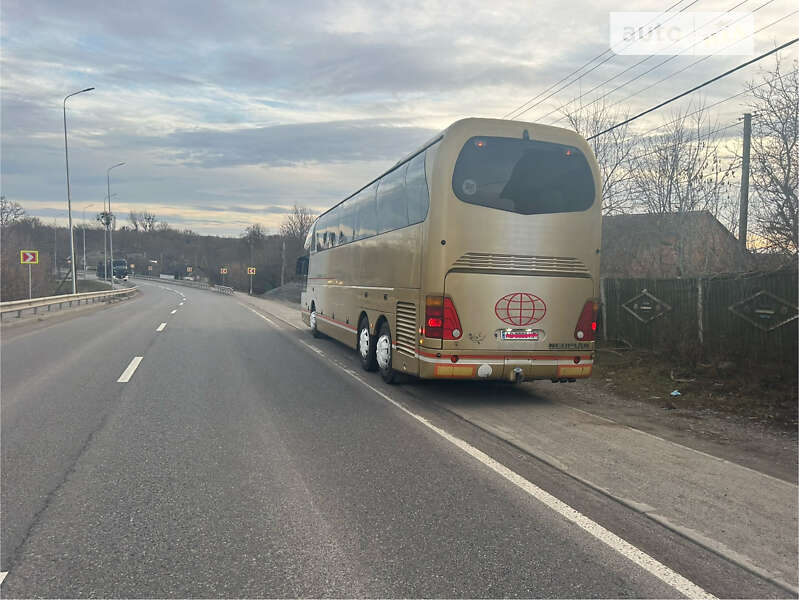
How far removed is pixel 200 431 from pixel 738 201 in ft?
44.0

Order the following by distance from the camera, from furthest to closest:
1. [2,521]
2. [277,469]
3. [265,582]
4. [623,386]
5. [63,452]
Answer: [623,386] < [63,452] < [277,469] < [2,521] < [265,582]

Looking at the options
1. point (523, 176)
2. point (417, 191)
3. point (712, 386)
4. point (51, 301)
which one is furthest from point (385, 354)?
point (51, 301)

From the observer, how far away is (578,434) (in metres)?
6.72

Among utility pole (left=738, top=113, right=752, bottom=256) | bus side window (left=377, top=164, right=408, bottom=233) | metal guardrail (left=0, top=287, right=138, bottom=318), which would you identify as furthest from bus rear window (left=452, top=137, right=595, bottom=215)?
metal guardrail (left=0, top=287, right=138, bottom=318)

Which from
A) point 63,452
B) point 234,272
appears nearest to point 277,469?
point 63,452

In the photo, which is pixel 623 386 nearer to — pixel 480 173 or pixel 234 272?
pixel 480 173

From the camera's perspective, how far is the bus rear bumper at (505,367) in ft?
26.2

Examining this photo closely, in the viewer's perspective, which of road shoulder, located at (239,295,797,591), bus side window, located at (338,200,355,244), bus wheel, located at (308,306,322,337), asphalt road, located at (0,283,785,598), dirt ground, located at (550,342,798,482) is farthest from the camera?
bus wheel, located at (308,306,322,337)

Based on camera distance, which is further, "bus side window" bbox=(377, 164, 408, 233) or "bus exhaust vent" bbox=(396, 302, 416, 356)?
"bus side window" bbox=(377, 164, 408, 233)

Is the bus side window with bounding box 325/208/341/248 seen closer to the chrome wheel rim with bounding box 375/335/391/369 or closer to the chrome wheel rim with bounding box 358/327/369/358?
the chrome wheel rim with bounding box 358/327/369/358

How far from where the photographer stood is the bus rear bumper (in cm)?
798

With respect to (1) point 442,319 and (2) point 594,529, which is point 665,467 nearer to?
(2) point 594,529

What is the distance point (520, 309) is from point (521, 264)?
0.60 metres

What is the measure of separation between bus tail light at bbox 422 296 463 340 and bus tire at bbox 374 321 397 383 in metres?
1.64
